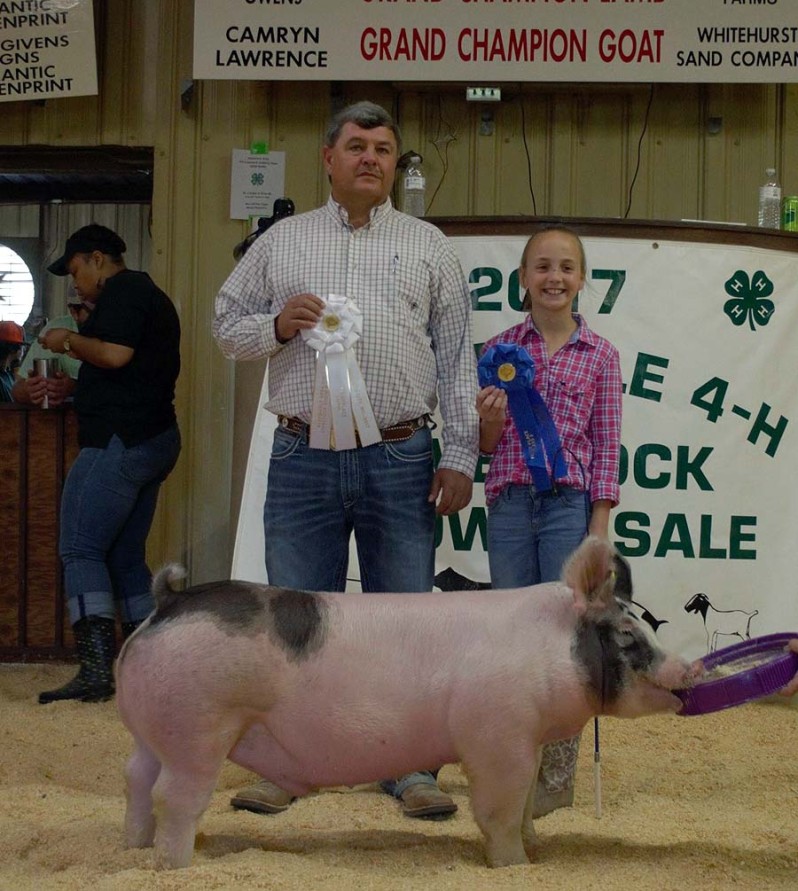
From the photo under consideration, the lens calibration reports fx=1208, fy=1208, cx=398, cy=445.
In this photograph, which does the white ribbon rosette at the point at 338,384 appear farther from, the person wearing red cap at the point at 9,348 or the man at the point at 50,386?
the person wearing red cap at the point at 9,348

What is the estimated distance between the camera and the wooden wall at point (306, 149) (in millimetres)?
5871

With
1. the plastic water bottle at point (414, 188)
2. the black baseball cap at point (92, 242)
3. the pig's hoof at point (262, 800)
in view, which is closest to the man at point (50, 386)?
the black baseball cap at point (92, 242)

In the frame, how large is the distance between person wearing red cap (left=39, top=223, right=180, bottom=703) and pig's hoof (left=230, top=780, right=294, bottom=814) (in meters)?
1.65

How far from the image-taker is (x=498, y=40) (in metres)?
5.52

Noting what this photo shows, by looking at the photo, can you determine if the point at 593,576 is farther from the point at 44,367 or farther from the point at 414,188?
the point at 44,367

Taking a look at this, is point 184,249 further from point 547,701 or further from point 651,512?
point 547,701

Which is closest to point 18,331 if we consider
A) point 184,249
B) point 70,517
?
point 184,249

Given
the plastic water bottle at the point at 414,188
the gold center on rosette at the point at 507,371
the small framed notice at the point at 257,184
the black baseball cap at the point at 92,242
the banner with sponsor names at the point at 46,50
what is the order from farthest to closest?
the small framed notice at the point at 257,184
the banner with sponsor names at the point at 46,50
the plastic water bottle at the point at 414,188
the black baseball cap at the point at 92,242
the gold center on rosette at the point at 507,371

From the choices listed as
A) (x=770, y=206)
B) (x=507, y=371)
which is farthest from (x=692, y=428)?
(x=507, y=371)

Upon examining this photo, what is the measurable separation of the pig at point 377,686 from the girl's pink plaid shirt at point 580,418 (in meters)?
0.65

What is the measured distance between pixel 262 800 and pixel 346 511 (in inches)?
29.8

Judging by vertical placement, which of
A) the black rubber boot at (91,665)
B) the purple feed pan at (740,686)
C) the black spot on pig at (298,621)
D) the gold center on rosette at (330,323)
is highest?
the gold center on rosette at (330,323)

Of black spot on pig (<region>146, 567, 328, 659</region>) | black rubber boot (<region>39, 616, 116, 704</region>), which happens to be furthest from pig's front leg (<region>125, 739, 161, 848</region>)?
black rubber boot (<region>39, 616, 116, 704</region>)

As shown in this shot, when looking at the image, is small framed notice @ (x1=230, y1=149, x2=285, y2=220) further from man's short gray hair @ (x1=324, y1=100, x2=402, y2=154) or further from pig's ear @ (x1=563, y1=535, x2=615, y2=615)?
pig's ear @ (x1=563, y1=535, x2=615, y2=615)
